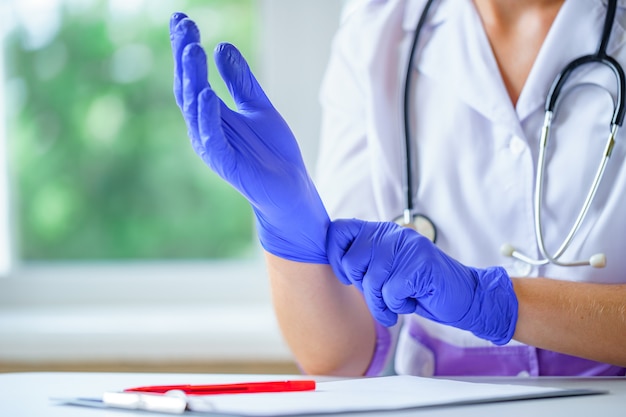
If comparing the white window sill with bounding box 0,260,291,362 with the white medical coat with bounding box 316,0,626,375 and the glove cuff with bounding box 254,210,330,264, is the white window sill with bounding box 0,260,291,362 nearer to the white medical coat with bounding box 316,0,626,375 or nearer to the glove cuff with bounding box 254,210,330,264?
the white medical coat with bounding box 316,0,626,375

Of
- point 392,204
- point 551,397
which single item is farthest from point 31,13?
point 551,397

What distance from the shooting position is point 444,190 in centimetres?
115

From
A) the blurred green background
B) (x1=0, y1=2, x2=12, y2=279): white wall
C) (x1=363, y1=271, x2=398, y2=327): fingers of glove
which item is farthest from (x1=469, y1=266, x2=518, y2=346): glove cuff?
(x1=0, y1=2, x2=12, y2=279): white wall

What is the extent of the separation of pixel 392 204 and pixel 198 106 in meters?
0.47

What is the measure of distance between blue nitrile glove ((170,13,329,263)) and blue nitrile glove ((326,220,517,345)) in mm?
48

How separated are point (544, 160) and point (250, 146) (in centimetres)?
45

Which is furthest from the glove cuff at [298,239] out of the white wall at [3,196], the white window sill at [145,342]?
the white wall at [3,196]

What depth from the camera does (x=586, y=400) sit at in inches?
30.0

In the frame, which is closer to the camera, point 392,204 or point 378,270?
point 378,270

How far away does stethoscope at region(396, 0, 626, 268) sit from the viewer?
3.35ft

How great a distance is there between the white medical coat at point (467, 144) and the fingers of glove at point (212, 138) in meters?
0.39

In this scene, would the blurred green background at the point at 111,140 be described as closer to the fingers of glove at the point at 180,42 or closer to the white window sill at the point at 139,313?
the white window sill at the point at 139,313

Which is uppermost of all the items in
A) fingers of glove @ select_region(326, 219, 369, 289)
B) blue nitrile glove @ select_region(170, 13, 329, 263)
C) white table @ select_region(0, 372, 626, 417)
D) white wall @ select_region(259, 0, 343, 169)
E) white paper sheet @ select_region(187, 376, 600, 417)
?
white wall @ select_region(259, 0, 343, 169)

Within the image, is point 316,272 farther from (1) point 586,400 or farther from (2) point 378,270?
(1) point 586,400
